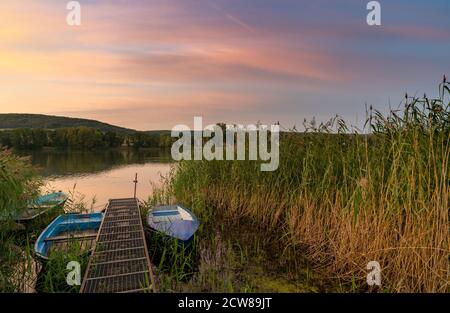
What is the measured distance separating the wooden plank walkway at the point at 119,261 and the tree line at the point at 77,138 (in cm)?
3070

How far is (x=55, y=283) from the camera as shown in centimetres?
469

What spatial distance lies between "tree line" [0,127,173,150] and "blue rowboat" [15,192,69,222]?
26.7m

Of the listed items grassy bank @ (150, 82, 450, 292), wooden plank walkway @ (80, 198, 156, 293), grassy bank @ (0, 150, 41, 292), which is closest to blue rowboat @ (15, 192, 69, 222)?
grassy bank @ (0, 150, 41, 292)

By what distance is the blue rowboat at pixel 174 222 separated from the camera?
6.22 meters

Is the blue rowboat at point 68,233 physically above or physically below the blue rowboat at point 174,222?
below

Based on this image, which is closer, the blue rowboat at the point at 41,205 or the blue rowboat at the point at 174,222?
the blue rowboat at the point at 174,222

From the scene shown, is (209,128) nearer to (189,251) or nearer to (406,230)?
(189,251)

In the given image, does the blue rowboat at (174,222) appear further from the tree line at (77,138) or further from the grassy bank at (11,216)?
the tree line at (77,138)

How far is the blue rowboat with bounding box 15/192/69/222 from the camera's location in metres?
7.90

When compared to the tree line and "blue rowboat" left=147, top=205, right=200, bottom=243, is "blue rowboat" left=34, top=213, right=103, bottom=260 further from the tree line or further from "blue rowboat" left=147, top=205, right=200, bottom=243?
the tree line

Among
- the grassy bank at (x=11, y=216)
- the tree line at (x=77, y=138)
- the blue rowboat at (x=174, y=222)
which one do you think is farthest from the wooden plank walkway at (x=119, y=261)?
the tree line at (x=77, y=138)

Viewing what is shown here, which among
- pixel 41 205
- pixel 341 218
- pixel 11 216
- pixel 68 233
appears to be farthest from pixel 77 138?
pixel 341 218

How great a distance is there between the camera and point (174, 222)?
6.83 metres
